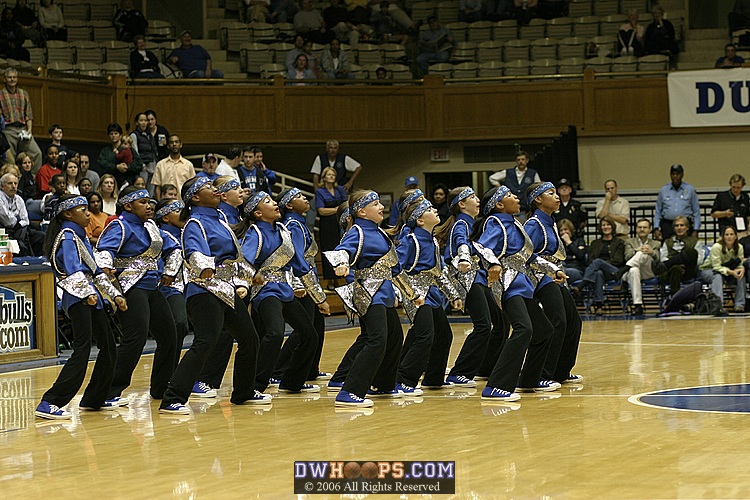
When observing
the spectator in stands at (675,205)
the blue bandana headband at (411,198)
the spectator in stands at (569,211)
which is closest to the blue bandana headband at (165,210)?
the blue bandana headband at (411,198)

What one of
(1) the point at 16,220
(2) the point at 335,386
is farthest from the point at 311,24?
(2) the point at 335,386

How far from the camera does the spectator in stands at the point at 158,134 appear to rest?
18422 mm

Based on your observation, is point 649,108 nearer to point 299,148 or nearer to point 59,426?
point 299,148

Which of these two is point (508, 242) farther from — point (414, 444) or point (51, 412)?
point (51, 412)

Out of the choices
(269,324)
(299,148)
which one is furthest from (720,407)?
(299,148)

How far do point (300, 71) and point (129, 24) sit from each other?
363 centimetres

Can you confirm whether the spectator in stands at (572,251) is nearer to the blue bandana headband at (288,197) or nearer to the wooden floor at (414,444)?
the wooden floor at (414,444)

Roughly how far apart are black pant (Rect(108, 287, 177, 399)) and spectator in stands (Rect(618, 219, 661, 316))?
404 inches

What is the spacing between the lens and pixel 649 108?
23094 mm

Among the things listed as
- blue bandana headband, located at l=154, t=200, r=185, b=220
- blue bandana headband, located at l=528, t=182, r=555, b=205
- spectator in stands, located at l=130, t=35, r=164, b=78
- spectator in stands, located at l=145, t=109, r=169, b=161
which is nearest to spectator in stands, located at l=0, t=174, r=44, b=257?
spectator in stands, located at l=145, t=109, r=169, b=161

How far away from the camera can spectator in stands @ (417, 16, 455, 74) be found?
80.6 feet

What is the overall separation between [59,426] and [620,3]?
62.4ft

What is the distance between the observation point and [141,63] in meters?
22.4

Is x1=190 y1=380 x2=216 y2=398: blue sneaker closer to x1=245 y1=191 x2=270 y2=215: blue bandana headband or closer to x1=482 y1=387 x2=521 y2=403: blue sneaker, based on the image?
x1=245 y1=191 x2=270 y2=215: blue bandana headband
